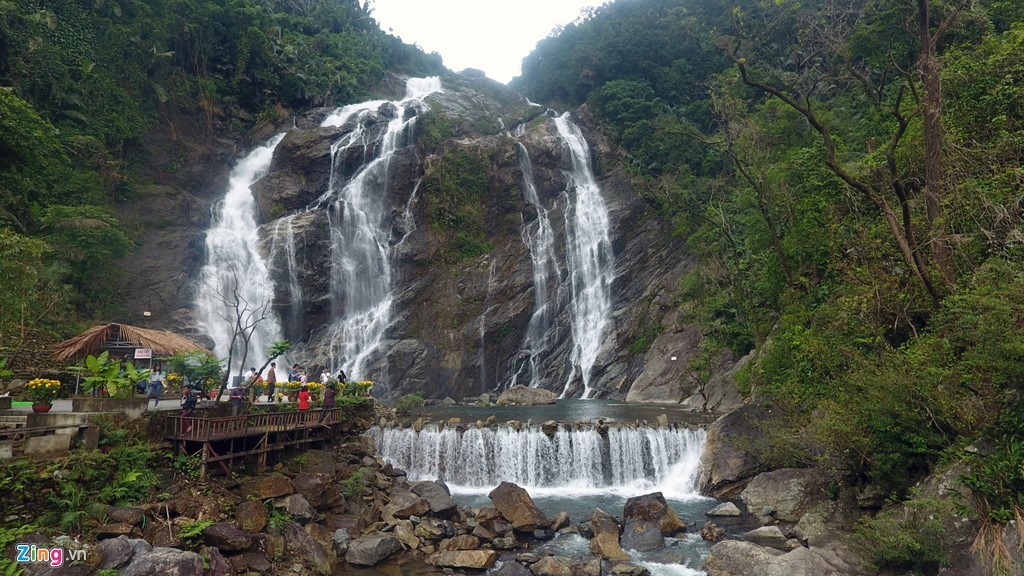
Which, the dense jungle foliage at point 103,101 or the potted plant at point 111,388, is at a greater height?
the dense jungle foliage at point 103,101

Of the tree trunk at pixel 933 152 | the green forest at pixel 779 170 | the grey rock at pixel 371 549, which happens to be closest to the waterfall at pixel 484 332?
→ the green forest at pixel 779 170

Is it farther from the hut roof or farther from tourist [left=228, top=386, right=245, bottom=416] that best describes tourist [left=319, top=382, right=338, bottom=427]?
the hut roof

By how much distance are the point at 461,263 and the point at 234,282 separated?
40.4 ft

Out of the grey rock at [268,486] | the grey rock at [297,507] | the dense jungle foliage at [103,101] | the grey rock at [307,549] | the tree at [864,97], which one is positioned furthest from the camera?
the dense jungle foliage at [103,101]

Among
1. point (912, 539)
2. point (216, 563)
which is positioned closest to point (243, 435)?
point (216, 563)

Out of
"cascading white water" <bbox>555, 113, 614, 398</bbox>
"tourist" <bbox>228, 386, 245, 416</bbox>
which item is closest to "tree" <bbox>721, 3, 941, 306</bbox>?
"tourist" <bbox>228, 386, 245, 416</bbox>

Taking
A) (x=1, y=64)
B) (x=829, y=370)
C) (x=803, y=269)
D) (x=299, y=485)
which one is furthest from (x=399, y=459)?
(x=1, y=64)

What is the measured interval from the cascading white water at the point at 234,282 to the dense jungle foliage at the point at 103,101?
147 inches

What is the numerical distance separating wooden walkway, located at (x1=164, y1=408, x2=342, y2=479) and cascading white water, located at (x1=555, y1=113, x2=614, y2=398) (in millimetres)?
18339

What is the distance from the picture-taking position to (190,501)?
902cm

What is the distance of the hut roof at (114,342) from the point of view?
13.5 m

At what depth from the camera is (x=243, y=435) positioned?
35.6 feet

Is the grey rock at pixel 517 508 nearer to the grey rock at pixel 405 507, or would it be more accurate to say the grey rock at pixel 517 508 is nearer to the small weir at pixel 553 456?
the grey rock at pixel 405 507

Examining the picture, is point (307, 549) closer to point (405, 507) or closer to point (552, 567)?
point (405, 507)
